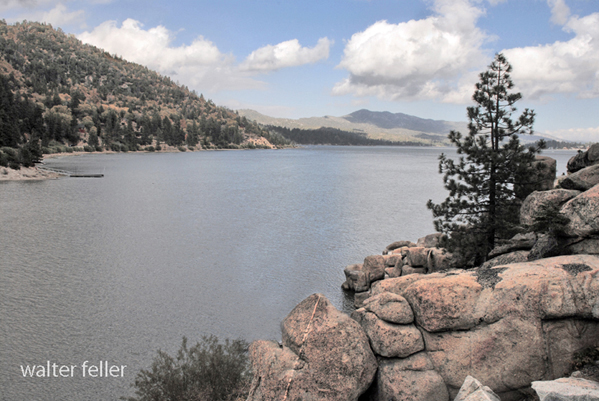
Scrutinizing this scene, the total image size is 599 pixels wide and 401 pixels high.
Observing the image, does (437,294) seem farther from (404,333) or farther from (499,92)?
(499,92)

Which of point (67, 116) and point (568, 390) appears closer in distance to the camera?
point (568, 390)

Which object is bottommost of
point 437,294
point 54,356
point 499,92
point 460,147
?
point 54,356

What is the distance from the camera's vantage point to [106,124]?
144500 millimetres

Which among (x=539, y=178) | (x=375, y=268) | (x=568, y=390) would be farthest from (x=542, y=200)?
(x=375, y=268)

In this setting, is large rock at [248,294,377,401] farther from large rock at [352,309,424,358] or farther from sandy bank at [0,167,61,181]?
sandy bank at [0,167,61,181]

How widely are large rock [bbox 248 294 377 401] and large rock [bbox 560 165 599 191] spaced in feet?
32.9

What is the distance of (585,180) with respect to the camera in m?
13.5

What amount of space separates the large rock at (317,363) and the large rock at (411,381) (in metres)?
0.35

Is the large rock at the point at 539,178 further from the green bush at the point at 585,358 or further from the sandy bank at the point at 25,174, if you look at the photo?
the sandy bank at the point at 25,174

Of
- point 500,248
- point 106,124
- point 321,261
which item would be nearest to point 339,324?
point 500,248

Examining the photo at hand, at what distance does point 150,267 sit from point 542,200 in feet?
68.5

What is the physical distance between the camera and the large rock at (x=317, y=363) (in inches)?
350

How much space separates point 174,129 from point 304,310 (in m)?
176

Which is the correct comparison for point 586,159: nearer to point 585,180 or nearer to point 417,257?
point 585,180
